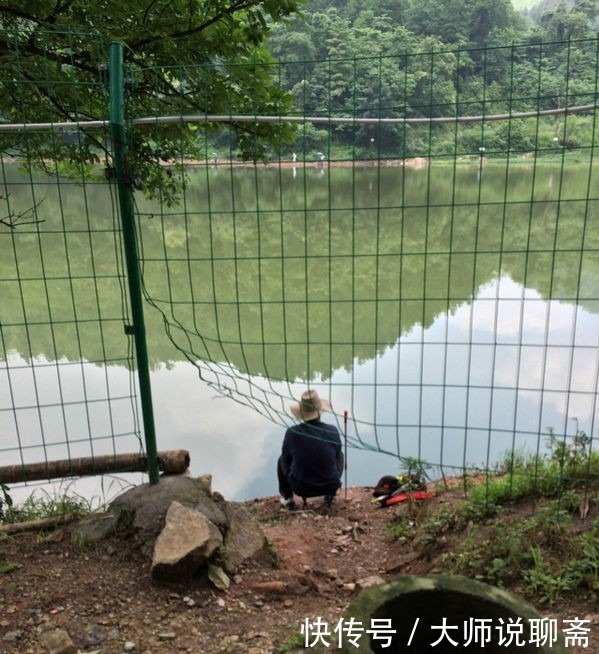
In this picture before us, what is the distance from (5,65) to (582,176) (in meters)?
22.2

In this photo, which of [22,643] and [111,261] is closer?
[22,643]

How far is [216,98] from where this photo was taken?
4.23 meters

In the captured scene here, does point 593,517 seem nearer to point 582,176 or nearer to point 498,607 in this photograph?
point 498,607

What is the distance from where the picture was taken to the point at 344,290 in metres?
11.3

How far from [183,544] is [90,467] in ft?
3.01

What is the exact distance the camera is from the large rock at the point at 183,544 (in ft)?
8.29

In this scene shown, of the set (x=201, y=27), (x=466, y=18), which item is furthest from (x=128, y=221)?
(x=466, y=18)

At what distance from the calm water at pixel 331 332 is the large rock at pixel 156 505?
493mm

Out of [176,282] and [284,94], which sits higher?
[284,94]

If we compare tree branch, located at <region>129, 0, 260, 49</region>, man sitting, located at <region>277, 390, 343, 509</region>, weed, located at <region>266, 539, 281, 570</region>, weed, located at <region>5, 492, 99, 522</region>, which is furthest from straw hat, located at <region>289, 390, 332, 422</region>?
tree branch, located at <region>129, 0, 260, 49</region>

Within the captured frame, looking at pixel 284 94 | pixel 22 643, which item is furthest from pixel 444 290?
pixel 22 643

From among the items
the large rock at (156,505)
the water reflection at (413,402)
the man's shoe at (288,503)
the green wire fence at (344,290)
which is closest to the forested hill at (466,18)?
the green wire fence at (344,290)

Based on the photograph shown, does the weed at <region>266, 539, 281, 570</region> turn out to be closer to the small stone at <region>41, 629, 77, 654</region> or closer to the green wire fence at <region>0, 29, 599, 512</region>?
the green wire fence at <region>0, 29, 599, 512</region>

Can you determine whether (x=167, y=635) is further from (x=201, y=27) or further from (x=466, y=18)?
(x=466, y=18)
